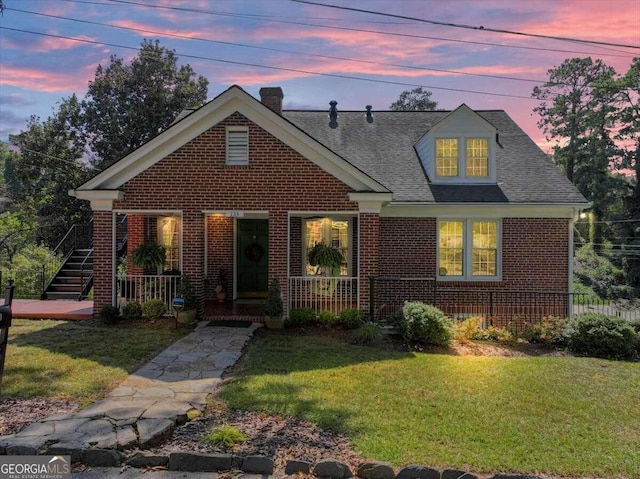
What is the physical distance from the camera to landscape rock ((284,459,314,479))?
12.4ft

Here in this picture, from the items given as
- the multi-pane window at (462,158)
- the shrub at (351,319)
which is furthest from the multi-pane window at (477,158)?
the shrub at (351,319)

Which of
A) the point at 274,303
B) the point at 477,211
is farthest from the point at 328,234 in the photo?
the point at 477,211

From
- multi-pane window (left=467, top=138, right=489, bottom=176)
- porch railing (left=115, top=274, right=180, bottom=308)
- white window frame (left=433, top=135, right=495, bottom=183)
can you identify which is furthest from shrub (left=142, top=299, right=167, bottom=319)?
multi-pane window (left=467, top=138, right=489, bottom=176)

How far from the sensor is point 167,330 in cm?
919

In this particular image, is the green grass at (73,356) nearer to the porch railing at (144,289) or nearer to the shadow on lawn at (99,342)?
the shadow on lawn at (99,342)

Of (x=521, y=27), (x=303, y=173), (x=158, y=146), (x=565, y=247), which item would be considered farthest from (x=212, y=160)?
(x=565, y=247)

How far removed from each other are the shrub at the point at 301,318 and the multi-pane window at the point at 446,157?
20.6ft

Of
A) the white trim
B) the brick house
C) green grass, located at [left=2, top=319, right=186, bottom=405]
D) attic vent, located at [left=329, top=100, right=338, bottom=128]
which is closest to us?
green grass, located at [left=2, top=319, right=186, bottom=405]

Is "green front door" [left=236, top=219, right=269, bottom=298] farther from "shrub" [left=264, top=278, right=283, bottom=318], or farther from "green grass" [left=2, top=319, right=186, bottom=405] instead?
"green grass" [left=2, top=319, right=186, bottom=405]

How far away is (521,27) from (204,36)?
32.8ft

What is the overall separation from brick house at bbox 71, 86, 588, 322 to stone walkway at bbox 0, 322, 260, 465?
3532 millimetres

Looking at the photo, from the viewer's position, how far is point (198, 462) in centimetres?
388

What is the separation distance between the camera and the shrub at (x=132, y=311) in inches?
392

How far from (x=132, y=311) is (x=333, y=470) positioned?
25.3ft
